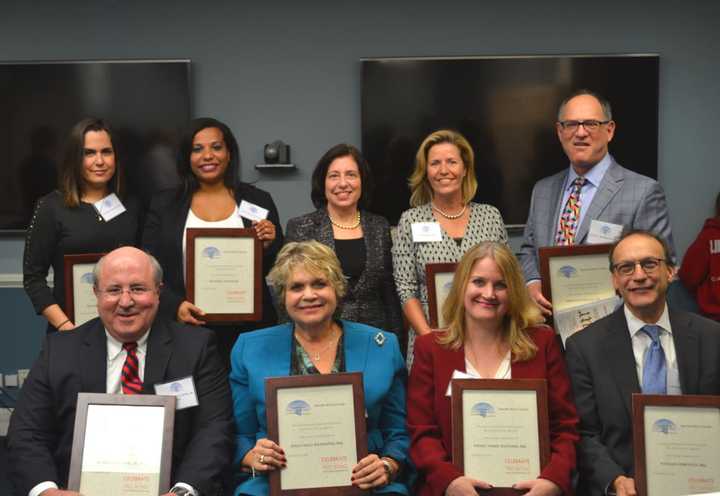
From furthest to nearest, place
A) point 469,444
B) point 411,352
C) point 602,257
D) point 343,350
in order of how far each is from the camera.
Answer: point 411,352, point 602,257, point 343,350, point 469,444

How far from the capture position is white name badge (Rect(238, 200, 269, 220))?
3939mm

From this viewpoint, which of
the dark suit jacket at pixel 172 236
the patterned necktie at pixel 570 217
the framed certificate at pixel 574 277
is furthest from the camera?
the dark suit jacket at pixel 172 236

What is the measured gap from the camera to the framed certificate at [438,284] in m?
3.54

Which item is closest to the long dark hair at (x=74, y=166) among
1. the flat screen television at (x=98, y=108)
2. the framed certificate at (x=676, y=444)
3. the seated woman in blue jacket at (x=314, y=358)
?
the seated woman in blue jacket at (x=314, y=358)

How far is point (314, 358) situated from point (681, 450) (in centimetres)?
121

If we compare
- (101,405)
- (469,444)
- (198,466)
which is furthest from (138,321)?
(469,444)

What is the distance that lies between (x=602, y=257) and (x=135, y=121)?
10.4ft

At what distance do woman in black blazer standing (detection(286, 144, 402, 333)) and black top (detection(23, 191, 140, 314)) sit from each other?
0.78 meters

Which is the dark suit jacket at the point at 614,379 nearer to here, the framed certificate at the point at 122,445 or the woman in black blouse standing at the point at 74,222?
the framed certificate at the point at 122,445

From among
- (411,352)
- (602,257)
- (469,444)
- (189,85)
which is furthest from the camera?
(189,85)

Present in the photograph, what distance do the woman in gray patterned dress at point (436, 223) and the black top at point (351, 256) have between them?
6.0 inches

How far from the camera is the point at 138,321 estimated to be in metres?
2.94

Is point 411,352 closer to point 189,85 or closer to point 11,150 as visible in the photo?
point 189,85

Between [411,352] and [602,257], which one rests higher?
[602,257]
